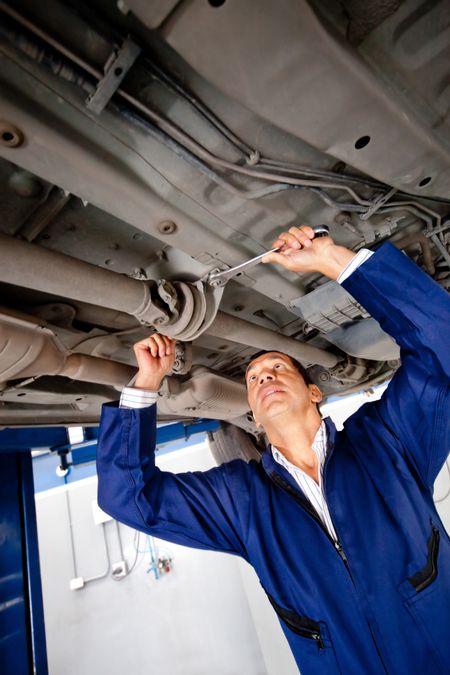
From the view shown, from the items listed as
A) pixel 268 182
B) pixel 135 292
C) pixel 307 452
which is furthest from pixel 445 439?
pixel 135 292

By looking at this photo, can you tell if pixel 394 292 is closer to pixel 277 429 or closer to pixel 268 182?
pixel 268 182

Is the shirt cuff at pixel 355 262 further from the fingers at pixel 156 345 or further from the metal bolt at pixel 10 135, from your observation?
the metal bolt at pixel 10 135

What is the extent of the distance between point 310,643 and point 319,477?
14.2 inches

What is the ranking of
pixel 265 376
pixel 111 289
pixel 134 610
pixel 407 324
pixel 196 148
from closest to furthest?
pixel 196 148 < pixel 407 324 < pixel 111 289 < pixel 265 376 < pixel 134 610

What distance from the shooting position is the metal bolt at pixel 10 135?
1.84 feet

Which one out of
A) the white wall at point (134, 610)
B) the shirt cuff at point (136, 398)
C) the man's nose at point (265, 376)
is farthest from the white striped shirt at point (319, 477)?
the white wall at point (134, 610)

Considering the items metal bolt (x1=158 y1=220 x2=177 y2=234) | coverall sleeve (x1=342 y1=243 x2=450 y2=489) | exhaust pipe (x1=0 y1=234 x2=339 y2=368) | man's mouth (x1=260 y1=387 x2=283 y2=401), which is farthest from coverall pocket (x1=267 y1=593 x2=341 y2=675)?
metal bolt (x1=158 y1=220 x2=177 y2=234)

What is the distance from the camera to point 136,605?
154 inches

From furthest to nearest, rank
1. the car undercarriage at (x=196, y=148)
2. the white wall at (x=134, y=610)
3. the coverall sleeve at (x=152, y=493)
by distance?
the white wall at (x=134, y=610), the coverall sleeve at (x=152, y=493), the car undercarriage at (x=196, y=148)

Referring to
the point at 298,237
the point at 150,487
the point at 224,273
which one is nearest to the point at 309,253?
the point at 298,237

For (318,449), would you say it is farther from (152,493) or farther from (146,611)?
(146,611)

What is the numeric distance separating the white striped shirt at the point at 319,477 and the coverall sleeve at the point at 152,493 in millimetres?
154

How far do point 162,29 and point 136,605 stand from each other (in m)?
4.89

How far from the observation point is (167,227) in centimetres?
81
